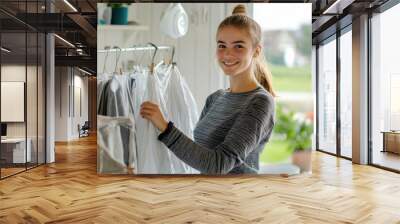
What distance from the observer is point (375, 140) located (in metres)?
7.66

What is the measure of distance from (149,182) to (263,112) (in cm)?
492

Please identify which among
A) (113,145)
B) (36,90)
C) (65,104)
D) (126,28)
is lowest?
(113,145)

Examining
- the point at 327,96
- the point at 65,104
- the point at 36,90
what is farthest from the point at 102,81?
the point at 65,104

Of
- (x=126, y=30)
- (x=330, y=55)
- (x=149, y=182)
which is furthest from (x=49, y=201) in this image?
(x=330, y=55)

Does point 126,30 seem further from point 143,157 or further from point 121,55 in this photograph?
point 143,157

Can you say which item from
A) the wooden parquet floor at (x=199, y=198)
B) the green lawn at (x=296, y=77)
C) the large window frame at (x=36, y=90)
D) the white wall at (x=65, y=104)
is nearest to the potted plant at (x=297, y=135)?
the green lawn at (x=296, y=77)

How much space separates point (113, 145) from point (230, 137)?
3586 mm

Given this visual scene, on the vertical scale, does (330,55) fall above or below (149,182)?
above

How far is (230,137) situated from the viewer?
3.01ft

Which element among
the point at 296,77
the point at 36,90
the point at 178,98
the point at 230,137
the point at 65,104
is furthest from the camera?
the point at 65,104

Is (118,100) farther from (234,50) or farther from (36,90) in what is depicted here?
(36,90)

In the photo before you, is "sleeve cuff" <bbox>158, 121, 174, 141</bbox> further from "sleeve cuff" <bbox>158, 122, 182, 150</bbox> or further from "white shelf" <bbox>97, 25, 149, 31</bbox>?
"white shelf" <bbox>97, 25, 149, 31</bbox>

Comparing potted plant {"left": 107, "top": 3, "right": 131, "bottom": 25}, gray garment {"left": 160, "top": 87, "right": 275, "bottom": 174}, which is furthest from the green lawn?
gray garment {"left": 160, "top": 87, "right": 275, "bottom": 174}

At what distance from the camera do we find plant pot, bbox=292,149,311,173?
15.2 feet
